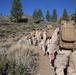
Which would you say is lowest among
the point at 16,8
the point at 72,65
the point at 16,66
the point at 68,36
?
the point at 16,66

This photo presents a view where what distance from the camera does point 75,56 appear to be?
5738mm

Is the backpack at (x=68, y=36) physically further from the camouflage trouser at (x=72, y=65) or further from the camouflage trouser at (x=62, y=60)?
the camouflage trouser at (x=72, y=65)

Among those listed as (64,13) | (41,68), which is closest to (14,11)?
(64,13)

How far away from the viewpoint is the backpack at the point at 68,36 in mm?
5953

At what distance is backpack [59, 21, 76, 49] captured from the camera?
5953mm

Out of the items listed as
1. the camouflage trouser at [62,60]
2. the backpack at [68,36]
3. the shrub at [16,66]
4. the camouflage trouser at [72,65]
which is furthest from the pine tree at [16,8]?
the camouflage trouser at [72,65]

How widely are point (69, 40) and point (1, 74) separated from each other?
2.68 m

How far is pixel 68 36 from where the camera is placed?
598cm

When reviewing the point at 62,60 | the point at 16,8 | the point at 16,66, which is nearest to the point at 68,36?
the point at 62,60

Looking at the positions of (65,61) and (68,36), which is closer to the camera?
(68,36)

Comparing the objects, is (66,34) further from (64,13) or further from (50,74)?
(64,13)

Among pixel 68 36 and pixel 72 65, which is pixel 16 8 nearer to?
pixel 68 36

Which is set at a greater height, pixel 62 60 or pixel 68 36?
pixel 68 36

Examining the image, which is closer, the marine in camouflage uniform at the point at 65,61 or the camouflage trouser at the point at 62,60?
the marine in camouflage uniform at the point at 65,61
